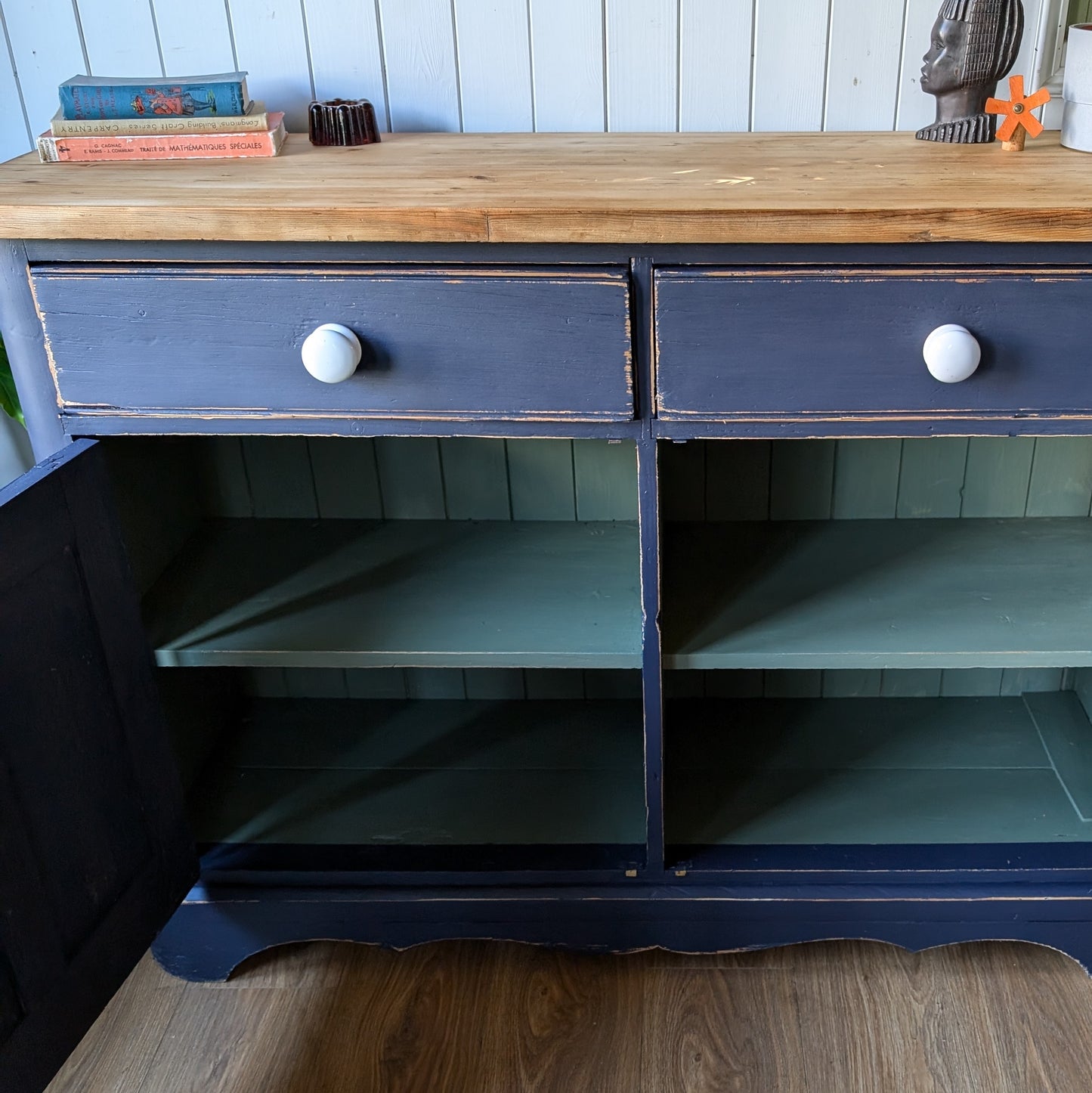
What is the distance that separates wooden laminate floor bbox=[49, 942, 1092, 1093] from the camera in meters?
1.27

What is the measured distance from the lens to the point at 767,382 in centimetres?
105

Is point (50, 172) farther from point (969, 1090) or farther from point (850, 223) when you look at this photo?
point (969, 1090)

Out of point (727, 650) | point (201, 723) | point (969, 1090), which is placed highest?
point (727, 650)

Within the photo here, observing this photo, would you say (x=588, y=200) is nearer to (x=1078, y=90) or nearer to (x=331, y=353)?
(x=331, y=353)

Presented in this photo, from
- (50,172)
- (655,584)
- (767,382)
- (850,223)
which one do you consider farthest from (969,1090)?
(50,172)

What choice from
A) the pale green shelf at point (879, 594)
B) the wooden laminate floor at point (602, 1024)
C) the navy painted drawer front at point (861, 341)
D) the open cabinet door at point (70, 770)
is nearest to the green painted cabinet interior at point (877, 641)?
the pale green shelf at point (879, 594)

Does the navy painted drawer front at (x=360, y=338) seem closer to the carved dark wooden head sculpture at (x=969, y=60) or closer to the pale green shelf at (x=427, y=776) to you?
the carved dark wooden head sculpture at (x=969, y=60)

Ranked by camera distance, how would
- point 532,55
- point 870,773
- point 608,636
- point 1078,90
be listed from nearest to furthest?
point 1078,90, point 608,636, point 532,55, point 870,773

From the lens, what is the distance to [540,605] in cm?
133

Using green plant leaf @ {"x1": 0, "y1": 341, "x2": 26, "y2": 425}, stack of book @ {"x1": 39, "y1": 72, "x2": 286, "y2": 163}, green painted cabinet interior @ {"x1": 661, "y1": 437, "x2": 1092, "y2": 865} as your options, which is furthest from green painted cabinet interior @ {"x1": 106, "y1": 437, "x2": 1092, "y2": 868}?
stack of book @ {"x1": 39, "y1": 72, "x2": 286, "y2": 163}

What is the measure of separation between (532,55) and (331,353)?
58 cm

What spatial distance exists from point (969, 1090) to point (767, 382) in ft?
2.74

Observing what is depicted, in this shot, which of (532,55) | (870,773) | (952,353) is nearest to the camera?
(952,353)

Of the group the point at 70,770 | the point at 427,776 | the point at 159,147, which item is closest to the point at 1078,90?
the point at 159,147
